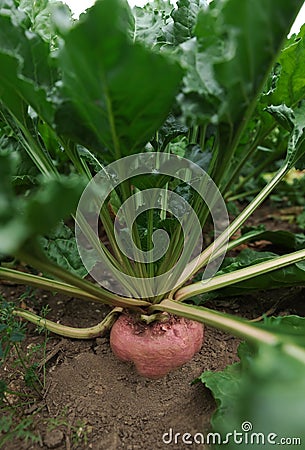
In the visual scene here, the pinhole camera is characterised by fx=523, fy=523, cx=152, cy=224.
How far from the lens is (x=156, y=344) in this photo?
1.27m

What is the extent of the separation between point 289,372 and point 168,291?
59 centimetres

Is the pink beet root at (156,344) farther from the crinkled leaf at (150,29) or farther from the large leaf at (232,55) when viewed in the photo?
the crinkled leaf at (150,29)

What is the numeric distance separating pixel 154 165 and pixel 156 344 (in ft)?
1.43

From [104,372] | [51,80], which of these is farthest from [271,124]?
[104,372]

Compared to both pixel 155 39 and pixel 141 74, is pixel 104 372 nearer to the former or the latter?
pixel 141 74

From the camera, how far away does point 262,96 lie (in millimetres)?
1422

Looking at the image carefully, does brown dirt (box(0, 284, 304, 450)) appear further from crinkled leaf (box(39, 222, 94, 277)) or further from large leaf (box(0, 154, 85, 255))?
large leaf (box(0, 154, 85, 255))

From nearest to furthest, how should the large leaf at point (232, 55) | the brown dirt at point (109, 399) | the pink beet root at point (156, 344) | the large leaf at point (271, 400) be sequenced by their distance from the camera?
the large leaf at point (271, 400)
the large leaf at point (232, 55)
the brown dirt at point (109, 399)
the pink beet root at point (156, 344)

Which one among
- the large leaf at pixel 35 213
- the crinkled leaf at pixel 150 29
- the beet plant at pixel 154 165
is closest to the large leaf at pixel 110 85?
the beet plant at pixel 154 165

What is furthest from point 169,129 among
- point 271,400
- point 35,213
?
point 271,400

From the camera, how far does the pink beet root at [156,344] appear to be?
4.18ft

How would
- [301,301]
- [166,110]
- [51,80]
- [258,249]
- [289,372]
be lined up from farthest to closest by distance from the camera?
[258,249] → [301,301] → [51,80] → [166,110] → [289,372]

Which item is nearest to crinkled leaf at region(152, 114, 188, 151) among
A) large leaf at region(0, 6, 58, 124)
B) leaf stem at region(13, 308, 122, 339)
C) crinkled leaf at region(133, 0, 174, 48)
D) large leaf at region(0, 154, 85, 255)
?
crinkled leaf at region(133, 0, 174, 48)

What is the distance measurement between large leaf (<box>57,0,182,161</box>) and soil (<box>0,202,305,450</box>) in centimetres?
55
